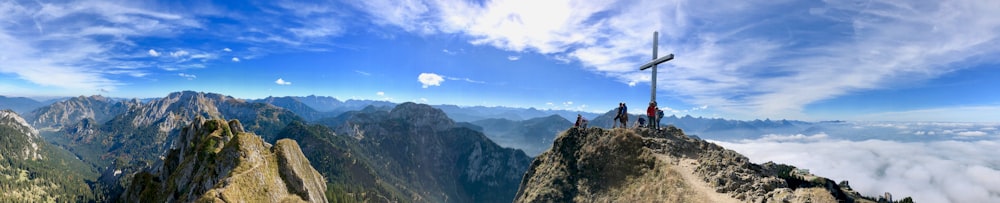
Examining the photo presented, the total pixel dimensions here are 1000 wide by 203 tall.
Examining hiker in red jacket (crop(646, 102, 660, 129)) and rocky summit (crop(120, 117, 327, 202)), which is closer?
hiker in red jacket (crop(646, 102, 660, 129))


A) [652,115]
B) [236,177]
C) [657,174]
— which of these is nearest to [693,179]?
[657,174]

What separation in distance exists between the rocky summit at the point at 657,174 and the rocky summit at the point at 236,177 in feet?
107

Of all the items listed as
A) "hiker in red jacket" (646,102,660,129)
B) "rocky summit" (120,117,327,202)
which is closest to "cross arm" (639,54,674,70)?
"hiker in red jacket" (646,102,660,129)

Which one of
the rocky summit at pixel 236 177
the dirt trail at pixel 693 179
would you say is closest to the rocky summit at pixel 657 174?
the dirt trail at pixel 693 179

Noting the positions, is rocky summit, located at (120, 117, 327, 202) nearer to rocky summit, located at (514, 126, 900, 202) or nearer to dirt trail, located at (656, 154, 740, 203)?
rocky summit, located at (514, 126, 900, 202)

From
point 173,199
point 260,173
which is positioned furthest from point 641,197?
point 173,199

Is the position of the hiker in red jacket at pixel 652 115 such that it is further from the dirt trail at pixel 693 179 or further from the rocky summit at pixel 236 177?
the rocky summit at pixel 236 177

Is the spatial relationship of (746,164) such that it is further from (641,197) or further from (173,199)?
(173,199)

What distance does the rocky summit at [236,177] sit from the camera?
45.5 meters

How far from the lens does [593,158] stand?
46.5 meters

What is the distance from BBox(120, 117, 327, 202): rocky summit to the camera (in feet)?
149

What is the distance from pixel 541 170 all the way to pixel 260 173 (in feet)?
122

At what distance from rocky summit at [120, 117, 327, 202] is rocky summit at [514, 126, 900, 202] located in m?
32.7

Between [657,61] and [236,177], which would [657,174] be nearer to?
[657,61]
